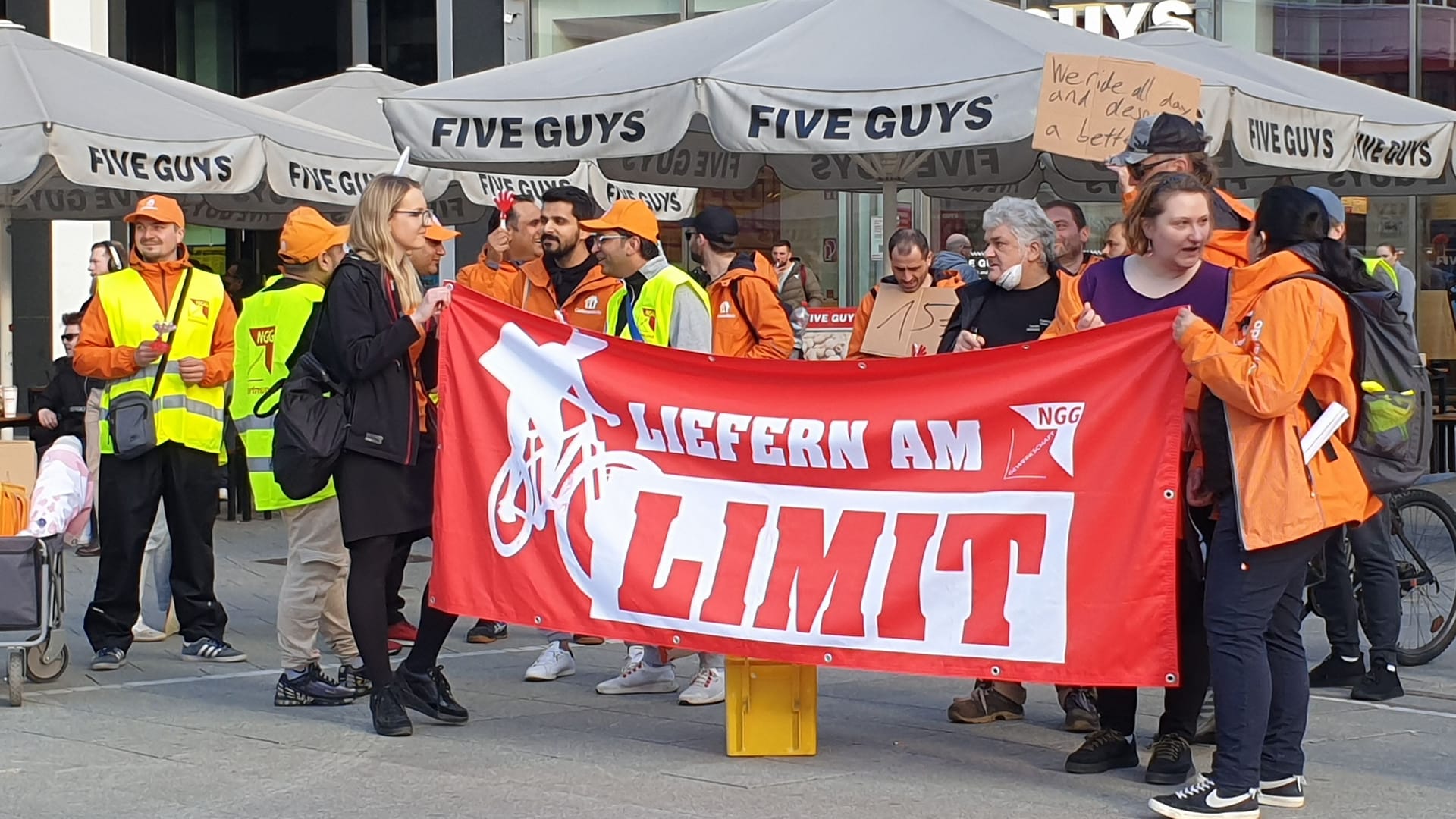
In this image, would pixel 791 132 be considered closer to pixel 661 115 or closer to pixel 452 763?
pixel 661 115

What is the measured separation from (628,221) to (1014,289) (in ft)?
5.65

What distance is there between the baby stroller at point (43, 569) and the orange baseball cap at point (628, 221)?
2361 mm

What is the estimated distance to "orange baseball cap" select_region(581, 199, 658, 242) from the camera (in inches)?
307

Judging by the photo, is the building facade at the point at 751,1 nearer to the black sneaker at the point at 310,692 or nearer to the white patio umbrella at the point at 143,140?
the white patio umbrella at the point at 143,140

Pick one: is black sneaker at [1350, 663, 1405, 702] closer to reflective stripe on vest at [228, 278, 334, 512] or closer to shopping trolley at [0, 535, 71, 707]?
reflective stripe on vest at [228, 278, 334, 512]

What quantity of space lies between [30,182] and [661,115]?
16.6 feet

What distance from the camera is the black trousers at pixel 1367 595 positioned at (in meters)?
7.73

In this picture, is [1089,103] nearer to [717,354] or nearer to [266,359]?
[717,354]

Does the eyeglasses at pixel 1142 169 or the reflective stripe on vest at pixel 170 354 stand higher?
the eyeglasses at pixel 1142 169

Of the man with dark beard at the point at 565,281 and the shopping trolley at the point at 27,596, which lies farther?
the man with dark beard at the point at 565,281

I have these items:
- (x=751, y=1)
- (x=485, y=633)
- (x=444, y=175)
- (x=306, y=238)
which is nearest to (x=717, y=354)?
(x=306, y=238)

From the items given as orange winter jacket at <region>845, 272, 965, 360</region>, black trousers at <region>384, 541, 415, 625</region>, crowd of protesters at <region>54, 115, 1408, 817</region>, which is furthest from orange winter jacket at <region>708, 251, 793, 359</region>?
black trousers at <region>384, 541, 415, 625</region>

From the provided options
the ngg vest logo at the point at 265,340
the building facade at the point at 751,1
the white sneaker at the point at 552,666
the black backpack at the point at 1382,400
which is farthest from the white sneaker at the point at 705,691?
the building facade at the point at 751,1

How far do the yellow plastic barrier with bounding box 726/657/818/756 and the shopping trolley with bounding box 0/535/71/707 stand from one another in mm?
2849
